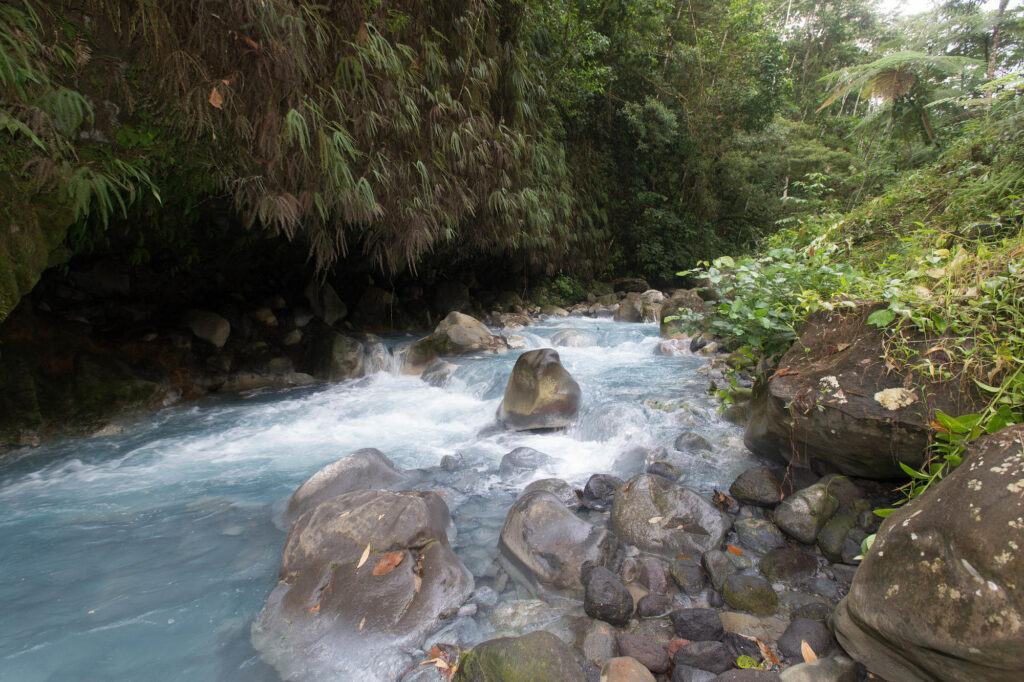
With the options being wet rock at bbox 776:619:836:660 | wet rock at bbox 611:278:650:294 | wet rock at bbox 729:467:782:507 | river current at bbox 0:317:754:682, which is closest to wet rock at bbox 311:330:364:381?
river current at bbox 0:317:754:682

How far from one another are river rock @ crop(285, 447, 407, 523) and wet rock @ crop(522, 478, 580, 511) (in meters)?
1.04

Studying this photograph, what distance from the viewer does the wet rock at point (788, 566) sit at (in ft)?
7.79

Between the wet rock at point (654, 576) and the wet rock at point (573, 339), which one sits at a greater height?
the wet rock at point (573, 339)

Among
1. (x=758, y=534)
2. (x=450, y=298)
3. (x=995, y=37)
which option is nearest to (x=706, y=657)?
(x=758, y=534)

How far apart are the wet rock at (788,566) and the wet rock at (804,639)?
37 cm

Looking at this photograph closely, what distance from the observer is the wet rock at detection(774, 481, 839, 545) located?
8.39 ft

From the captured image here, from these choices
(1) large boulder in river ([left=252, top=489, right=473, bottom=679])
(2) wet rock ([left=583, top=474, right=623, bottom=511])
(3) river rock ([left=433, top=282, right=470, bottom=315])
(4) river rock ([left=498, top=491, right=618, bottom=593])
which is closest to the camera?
(1) large boulder in river ([left=252, top=489, right=473, bottom=679])

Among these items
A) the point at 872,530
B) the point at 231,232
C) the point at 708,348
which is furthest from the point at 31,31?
the point at 708,348

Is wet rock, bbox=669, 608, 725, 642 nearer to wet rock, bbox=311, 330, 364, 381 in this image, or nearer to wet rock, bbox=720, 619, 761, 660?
wet rock, bbox=720, 619, 761, 660

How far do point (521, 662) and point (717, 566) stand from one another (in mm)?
1141

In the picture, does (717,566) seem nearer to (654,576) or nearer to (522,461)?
(654,576)

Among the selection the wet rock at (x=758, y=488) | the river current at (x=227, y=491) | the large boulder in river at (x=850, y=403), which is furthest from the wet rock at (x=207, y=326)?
the large boulder in river at (x=850, y=403)

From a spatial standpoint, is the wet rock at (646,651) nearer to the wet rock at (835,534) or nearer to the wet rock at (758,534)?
the wet rock at (758,534)

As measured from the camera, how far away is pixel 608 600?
2.21m
